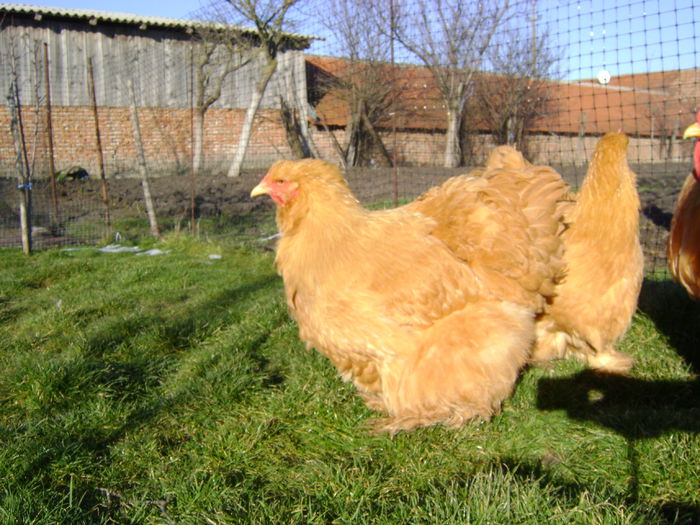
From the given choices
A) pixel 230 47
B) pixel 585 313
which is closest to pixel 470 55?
pixel 230 47

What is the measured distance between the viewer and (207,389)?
9.17 ft

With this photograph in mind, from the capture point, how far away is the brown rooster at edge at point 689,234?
2.66m

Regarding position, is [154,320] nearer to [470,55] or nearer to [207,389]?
[207,389]

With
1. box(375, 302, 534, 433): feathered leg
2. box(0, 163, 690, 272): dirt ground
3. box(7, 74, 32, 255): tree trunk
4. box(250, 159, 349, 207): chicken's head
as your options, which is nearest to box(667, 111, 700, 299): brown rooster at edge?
box(375, 302, 534, 433): feathered leg

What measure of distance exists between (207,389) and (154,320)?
1.32 m

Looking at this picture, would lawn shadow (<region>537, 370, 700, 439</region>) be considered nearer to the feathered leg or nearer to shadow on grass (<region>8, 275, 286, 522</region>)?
the feathered leg

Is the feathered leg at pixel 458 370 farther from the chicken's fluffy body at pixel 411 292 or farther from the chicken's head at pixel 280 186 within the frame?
the chicken's head at pixel 280 186

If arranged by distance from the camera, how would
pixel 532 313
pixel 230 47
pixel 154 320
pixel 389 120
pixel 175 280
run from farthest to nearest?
pixel 389 120, pixel 230 47, pixel 175 280, pixel 154 320, pixel 532 313

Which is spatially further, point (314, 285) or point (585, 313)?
point (585, 313)

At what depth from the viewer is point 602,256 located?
115 inches

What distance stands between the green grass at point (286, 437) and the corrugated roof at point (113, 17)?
38.6 feet

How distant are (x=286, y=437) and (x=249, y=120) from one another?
39.0ft

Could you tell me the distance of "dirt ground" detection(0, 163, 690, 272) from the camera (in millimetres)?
8182

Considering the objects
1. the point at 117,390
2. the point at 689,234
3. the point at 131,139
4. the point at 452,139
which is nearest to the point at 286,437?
the point at 117,390
